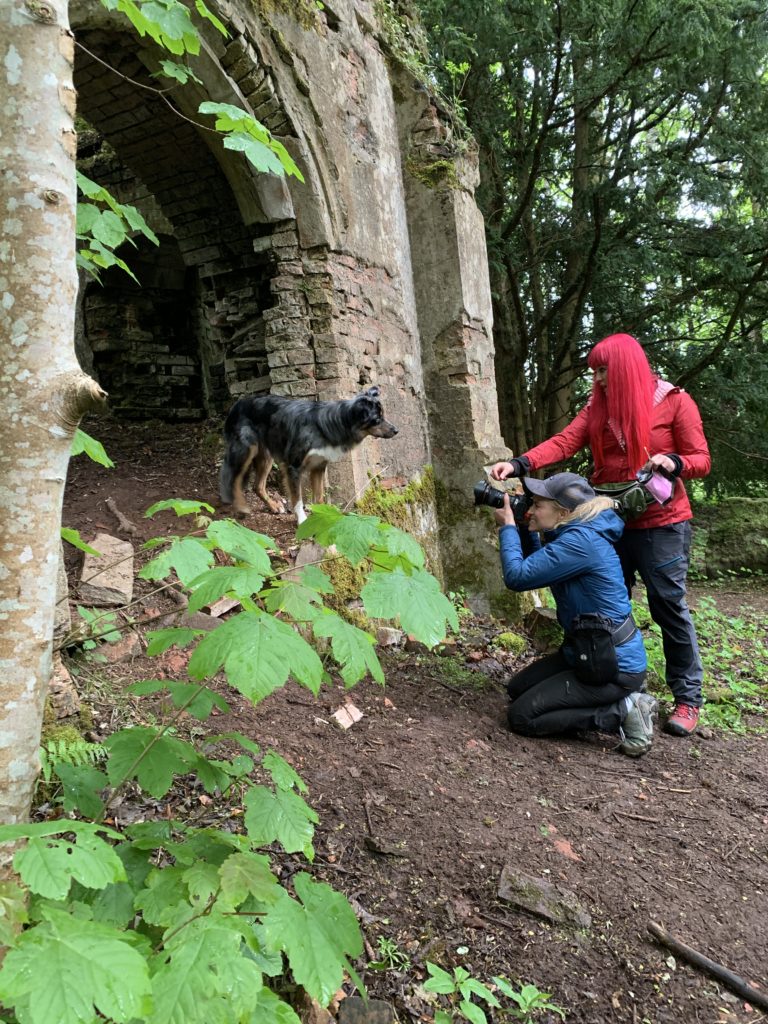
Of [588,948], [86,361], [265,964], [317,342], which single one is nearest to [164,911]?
[265,964]

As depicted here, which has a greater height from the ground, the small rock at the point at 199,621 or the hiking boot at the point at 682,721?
the small rock at the point at 199,621

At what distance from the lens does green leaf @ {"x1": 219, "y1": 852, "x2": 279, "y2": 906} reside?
1.24 metres

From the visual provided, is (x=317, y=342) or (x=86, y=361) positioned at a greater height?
(x=86, y=361)

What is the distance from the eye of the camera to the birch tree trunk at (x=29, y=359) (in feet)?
4.08

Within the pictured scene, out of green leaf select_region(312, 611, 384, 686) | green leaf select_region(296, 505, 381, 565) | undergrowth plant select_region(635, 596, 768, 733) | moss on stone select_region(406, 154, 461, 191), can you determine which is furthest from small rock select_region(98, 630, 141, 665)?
moss on stone select_region(406, 154, 461, 191)

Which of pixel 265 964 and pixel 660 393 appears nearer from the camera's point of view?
pixel 265 964

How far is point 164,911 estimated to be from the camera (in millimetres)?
1248

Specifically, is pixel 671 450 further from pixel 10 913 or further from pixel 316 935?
pixel 10 913

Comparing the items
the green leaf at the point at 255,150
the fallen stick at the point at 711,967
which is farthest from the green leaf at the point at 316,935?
the green leaf at the point at 255,150

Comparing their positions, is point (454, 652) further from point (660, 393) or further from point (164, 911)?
point (164, 911)

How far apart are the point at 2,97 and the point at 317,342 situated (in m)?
4.01

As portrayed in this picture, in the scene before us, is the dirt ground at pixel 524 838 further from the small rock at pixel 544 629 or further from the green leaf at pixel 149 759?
the small rock at pixel 544 629

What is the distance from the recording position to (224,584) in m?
1.42

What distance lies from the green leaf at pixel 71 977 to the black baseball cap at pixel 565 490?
122 inches
